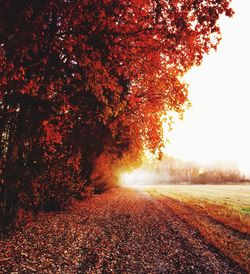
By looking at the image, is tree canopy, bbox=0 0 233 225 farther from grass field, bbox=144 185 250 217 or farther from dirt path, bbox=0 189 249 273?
grass field, bbox=144 185 250 217

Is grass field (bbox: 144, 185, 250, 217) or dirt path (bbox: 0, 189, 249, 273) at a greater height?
dirt path (bbox: 0, 189, 249, 273)

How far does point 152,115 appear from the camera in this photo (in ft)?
65.4

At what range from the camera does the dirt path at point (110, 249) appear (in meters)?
6.69

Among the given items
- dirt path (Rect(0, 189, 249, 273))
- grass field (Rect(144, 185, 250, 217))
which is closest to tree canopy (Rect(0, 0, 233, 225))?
dirt path (Rect(0, 189, 249, 273))

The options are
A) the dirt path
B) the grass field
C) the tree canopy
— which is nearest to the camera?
the dirt path

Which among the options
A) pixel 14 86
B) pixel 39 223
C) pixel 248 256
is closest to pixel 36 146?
pixel 14 86

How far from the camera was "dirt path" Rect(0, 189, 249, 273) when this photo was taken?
21.9ft

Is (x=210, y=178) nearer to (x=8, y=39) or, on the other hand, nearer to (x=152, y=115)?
(x=152, y=115)

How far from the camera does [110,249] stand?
27.0 feet

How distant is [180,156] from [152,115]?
171 m

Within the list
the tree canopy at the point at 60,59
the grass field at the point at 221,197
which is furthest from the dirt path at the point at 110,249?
the grass field at the point at 221,197

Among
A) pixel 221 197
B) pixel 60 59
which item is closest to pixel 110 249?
pixel 60 59

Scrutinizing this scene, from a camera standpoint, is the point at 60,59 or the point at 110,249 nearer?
the point at 110,249

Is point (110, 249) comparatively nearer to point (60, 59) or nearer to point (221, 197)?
point (60, 59)
